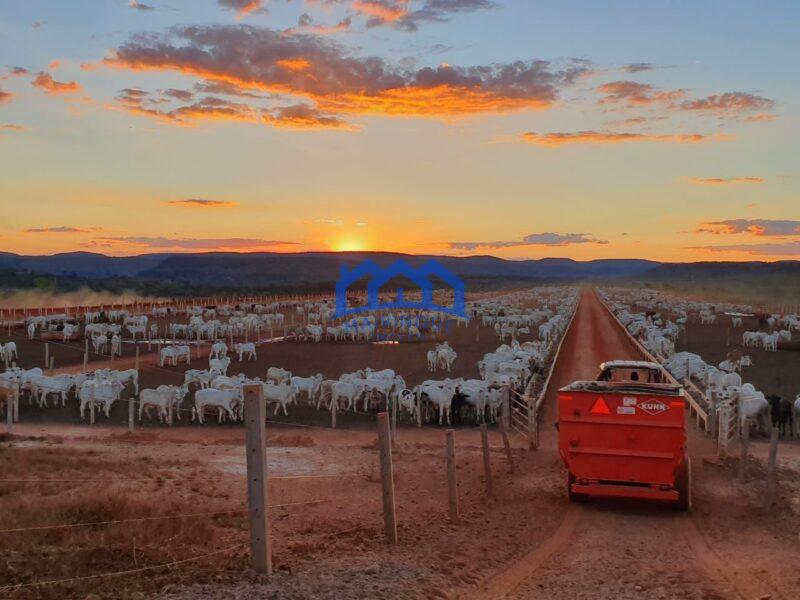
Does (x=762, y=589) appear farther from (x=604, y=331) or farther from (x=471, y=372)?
(x=604, y=331)

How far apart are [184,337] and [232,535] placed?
40103mm

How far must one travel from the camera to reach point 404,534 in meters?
9.96

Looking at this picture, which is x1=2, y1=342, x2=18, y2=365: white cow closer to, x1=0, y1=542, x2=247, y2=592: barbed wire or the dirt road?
x1=0, y1=542, x2=247, y2=592: barbed wire

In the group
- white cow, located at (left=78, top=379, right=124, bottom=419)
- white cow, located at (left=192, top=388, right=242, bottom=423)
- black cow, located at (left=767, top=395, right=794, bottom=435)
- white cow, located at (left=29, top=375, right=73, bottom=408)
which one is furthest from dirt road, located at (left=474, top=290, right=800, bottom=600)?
white cow, located at (left=29, top=375, right=73, bottom=408)

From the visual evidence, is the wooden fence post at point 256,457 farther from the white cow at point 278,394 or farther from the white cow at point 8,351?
the white cow at point 8,351

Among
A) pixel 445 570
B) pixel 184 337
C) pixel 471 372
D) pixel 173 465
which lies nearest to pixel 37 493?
pixel 173 465

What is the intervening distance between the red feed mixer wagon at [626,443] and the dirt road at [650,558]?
0.46 meters

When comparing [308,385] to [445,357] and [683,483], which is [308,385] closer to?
[445,357]

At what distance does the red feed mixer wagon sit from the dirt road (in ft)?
1.50

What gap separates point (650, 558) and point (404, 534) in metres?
3.09

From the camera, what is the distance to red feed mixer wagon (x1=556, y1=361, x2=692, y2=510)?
36.8ft

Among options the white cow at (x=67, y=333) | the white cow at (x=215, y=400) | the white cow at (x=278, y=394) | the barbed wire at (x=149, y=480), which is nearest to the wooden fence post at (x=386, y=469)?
the barbed wire at (x=149, y=480)

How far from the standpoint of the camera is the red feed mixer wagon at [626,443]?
442 inches

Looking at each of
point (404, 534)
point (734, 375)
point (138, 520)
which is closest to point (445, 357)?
point (734, 375)
